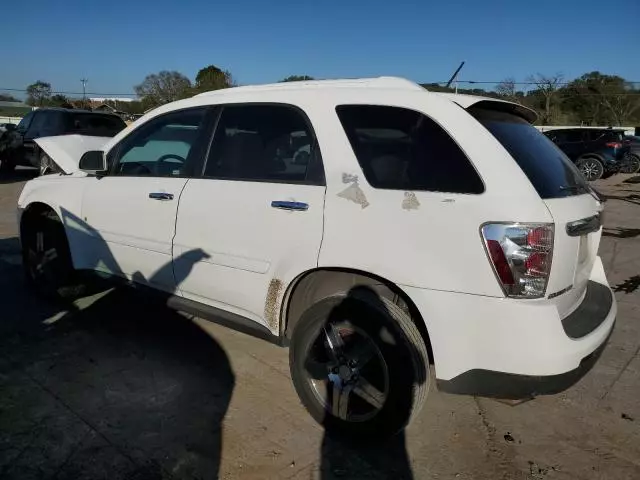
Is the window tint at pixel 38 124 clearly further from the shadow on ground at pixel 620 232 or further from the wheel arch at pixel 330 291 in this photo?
the shadow on ground at pixel 620 232

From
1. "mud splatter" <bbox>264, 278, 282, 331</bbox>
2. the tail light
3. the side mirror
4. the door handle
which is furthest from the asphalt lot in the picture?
the side mirror

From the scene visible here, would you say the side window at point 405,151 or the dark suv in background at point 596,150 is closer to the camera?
the side window at point 405,151

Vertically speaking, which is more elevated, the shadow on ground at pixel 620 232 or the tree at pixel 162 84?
the tree at pixel 162 84

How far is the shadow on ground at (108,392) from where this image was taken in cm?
257

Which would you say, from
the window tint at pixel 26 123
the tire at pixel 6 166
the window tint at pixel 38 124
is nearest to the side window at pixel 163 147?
the window tint at pixel 38 124

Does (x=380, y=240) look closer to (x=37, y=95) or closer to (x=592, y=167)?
(x=592, y=167)

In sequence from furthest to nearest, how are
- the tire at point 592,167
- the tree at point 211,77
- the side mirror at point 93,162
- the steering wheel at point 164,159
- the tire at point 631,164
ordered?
the tree at point 211,77
the tire at point 631,164
the tire at point 592,167
the side mirror at point 93,162
the steering wheel at point 164,159

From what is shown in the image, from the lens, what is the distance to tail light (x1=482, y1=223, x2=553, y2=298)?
86.7 inches

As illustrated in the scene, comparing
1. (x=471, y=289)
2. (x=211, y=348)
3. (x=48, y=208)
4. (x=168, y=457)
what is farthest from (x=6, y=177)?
(x=471, y=289)

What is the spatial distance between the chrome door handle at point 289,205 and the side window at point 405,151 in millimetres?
369

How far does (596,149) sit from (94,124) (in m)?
16.2

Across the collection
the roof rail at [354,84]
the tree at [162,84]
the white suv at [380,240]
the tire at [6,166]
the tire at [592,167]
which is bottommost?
the tire at [6,166]

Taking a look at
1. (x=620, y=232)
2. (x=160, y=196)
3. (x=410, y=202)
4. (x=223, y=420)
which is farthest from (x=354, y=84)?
(x=620, y=232)

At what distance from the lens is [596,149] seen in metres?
18.3
